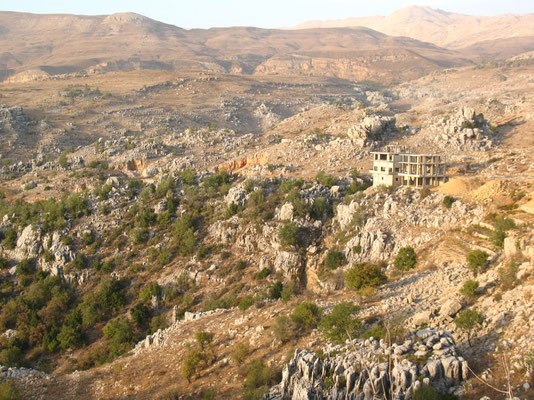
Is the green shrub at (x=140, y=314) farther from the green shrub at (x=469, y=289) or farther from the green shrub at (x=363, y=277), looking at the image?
the green shrub at (x=469, y=289)

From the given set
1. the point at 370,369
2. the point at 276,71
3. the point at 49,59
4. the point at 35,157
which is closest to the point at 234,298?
the point at 370,369

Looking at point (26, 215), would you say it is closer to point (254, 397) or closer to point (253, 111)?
point (254, 397)

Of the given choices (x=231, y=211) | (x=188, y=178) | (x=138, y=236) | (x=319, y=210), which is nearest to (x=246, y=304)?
(x=319, y=210)

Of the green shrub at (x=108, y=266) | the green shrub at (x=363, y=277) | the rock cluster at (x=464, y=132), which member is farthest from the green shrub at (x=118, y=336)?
the rock cluster at (x=464, y=132)

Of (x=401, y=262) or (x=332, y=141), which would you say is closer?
(x=401, y=262)

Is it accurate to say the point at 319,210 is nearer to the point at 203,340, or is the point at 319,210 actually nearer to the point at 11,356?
the point at 203,340

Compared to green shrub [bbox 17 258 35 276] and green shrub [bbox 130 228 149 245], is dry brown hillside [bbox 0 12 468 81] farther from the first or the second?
green shrub [bbox 130 228 149 245]
